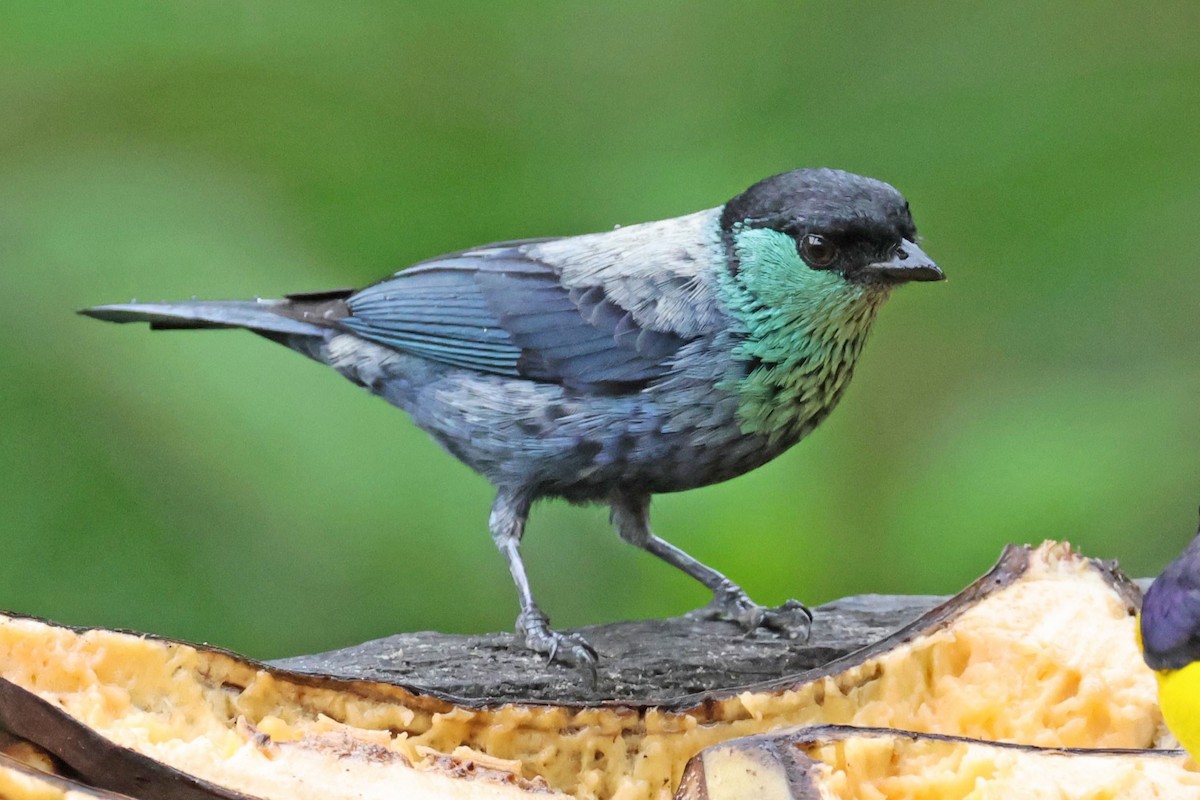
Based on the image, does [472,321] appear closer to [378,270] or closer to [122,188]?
[378,270]

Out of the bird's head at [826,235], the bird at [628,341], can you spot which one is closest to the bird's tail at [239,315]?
the bird at [628,341]

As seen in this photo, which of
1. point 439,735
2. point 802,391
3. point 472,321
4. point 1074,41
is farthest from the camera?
point 1074,41

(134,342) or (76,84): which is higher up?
(76,84)

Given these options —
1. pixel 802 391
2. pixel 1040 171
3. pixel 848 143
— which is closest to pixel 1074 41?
pixel 1040 171

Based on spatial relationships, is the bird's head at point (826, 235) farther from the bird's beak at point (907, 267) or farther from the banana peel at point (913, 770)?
the banana peel at point (913, 770)

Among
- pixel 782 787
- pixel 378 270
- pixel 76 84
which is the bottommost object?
pixel 782 787

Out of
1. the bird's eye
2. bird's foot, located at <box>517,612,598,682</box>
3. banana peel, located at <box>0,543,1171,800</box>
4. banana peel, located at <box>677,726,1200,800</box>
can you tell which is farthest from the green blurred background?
banana peel, located at <box>677,726,1200,800</box>

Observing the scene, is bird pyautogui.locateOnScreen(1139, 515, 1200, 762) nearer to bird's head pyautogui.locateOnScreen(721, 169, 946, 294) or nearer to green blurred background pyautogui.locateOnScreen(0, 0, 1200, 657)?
bird's head pyautogui.locateOnScreen(721, 169, 946, 294)
